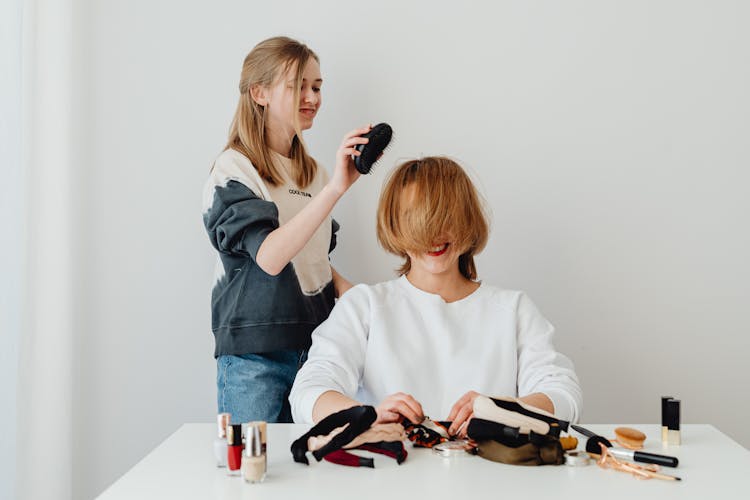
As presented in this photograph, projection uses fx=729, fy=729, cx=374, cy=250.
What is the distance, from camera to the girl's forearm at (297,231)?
50.6 inches

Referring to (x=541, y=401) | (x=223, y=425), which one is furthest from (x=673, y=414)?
(x=223, y=425)

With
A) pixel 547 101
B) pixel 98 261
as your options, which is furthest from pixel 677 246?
pixel 98 261

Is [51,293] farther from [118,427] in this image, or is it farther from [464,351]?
[464,351]

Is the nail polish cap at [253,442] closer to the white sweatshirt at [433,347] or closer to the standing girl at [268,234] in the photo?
the white sweatshirt at [433,347]

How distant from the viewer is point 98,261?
Answer: 1674 millimetres

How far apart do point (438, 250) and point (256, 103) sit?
0.53 meters

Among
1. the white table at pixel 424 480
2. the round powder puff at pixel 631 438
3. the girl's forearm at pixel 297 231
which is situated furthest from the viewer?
the girl's forearm at pixel 297 231

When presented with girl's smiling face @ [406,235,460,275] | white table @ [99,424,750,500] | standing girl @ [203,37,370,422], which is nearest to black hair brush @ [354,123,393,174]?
standing girl @ [203,37,370,422]

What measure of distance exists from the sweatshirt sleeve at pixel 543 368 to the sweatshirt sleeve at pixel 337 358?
26 centimetres

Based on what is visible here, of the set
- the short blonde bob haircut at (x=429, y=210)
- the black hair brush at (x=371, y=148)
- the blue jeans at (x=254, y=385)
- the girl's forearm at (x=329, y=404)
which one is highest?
the black hair brush at (x=371, y=148)

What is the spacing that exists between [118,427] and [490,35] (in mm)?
1253

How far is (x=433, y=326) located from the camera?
1235 millimetres

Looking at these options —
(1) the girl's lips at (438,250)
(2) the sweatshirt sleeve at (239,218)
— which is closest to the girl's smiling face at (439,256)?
(1) the girl's lips at (438,250)

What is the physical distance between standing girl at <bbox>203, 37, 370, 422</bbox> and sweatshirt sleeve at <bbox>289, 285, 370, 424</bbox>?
0.16 metres
